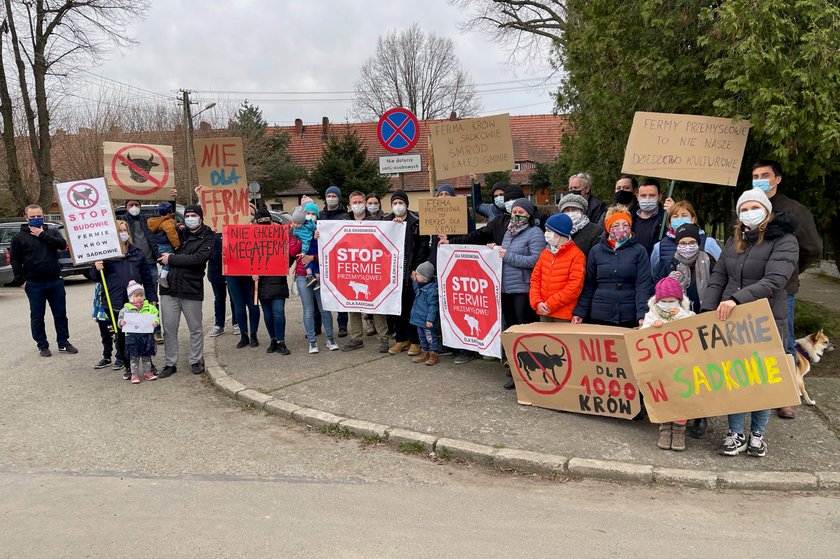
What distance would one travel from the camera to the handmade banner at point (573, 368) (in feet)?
17.0

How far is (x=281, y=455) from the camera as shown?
507 centimetres

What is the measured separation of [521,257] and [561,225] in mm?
669

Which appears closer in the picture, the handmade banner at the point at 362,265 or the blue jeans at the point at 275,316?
the handmade banner at the point at 362,265

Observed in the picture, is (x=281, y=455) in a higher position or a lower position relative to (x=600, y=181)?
lower

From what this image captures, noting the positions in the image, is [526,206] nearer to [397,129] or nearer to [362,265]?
[362,265]

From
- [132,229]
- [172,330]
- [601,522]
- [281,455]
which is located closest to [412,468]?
[281,455]

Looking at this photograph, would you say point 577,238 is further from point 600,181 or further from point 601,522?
point 600,181

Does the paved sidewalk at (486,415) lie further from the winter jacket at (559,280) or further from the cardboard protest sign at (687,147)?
the cardboard protest sign at (687,147)

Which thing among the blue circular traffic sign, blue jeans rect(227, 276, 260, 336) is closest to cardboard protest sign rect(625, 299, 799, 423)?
the blue circular traffic sign

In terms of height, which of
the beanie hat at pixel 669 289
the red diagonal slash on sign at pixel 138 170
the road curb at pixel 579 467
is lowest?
the road curb at pixel 579 467

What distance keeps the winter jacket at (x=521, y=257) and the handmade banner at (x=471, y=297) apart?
0.10 meters

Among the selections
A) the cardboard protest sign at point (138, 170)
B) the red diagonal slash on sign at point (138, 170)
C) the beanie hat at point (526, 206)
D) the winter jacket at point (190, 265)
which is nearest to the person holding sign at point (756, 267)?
the beanie hat at point (526, 206)

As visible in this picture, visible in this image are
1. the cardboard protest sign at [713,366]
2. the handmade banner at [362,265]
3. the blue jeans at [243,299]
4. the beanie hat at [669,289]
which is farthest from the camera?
the blue jeans at [243,299]

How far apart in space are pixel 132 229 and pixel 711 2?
7505mm
